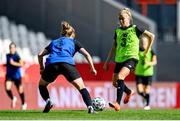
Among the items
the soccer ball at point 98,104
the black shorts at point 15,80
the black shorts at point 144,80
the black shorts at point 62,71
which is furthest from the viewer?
the black shorts at point 15,80

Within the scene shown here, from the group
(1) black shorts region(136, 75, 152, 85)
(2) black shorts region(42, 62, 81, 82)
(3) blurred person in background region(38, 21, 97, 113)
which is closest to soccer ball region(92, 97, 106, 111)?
(3) blurred person in background region(38, 21, 97, 113)

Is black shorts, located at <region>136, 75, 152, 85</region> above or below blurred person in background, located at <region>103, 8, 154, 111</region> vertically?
below

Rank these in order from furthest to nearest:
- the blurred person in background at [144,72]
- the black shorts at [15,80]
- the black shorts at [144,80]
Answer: the black shorts at [15,80]
the black shorts at [144,80]
the blurred person in background at [144,72]

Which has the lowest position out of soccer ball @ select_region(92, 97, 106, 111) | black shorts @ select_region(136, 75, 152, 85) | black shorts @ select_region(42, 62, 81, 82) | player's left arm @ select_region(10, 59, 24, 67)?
soccer ball @ select_region(92, 97, 106, 111)

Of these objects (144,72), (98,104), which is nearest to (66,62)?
(98,104)

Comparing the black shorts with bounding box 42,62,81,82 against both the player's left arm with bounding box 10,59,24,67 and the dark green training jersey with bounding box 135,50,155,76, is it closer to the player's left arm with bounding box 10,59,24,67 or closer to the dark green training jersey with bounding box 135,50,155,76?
the dark green training jersey with bounding box 135,50,155,76

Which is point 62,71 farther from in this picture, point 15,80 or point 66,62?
point 15,80

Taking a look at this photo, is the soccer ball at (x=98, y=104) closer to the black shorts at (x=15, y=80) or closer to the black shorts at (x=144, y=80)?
the black shorts at (x=144, y=80)

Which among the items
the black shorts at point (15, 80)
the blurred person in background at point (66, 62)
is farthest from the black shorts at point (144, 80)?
the blurred person in background at point (66, 62)

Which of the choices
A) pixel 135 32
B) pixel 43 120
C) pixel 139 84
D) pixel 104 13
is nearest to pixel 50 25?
pixel 104 13

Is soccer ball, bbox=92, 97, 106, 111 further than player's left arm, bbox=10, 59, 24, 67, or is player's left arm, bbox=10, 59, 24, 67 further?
player's left arm, bbox=10, 59, 24, 67

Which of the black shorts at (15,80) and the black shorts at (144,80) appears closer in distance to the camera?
the black shorts at (144,80)

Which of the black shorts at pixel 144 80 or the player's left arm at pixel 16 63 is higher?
the player's left arm at pixel 16 63

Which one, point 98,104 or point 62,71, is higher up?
point 62,71
